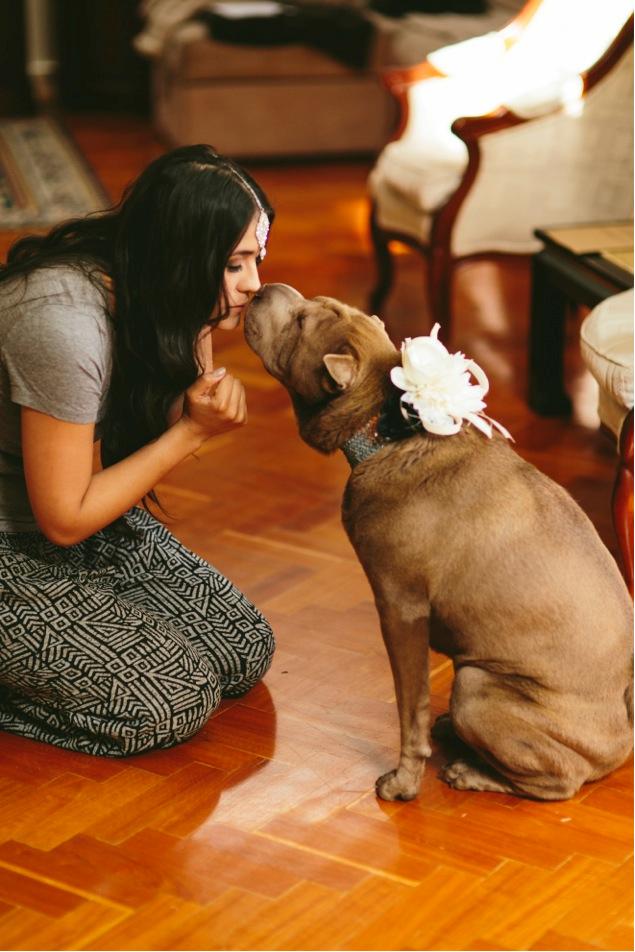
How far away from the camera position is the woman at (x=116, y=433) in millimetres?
2109

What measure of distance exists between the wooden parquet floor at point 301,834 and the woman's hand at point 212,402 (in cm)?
59

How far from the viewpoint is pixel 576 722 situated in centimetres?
208

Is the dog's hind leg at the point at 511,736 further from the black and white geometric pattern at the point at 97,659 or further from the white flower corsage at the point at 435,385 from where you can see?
the black and white geometric pattern at the point at 97,659

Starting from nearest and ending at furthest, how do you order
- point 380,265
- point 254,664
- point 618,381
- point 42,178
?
1. point 254,664
2. point 618,381
3. point 380,265
4. point 42,178

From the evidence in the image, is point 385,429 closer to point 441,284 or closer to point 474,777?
point 474,777

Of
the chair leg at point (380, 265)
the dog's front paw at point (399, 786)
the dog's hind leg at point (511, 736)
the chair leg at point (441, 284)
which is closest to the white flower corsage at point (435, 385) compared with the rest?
the dog's hind leg at point (511, 736)

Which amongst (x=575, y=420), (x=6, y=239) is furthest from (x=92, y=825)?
(x=6, y=239)

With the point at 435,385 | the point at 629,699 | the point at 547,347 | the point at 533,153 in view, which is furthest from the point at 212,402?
the point at 533,153

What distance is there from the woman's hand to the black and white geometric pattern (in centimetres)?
38

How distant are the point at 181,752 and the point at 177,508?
109 cm

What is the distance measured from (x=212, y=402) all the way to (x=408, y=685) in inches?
22.4

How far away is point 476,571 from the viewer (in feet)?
6.67

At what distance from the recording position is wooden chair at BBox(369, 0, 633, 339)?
13.9 ft

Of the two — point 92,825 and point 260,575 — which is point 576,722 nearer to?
point 92,825
